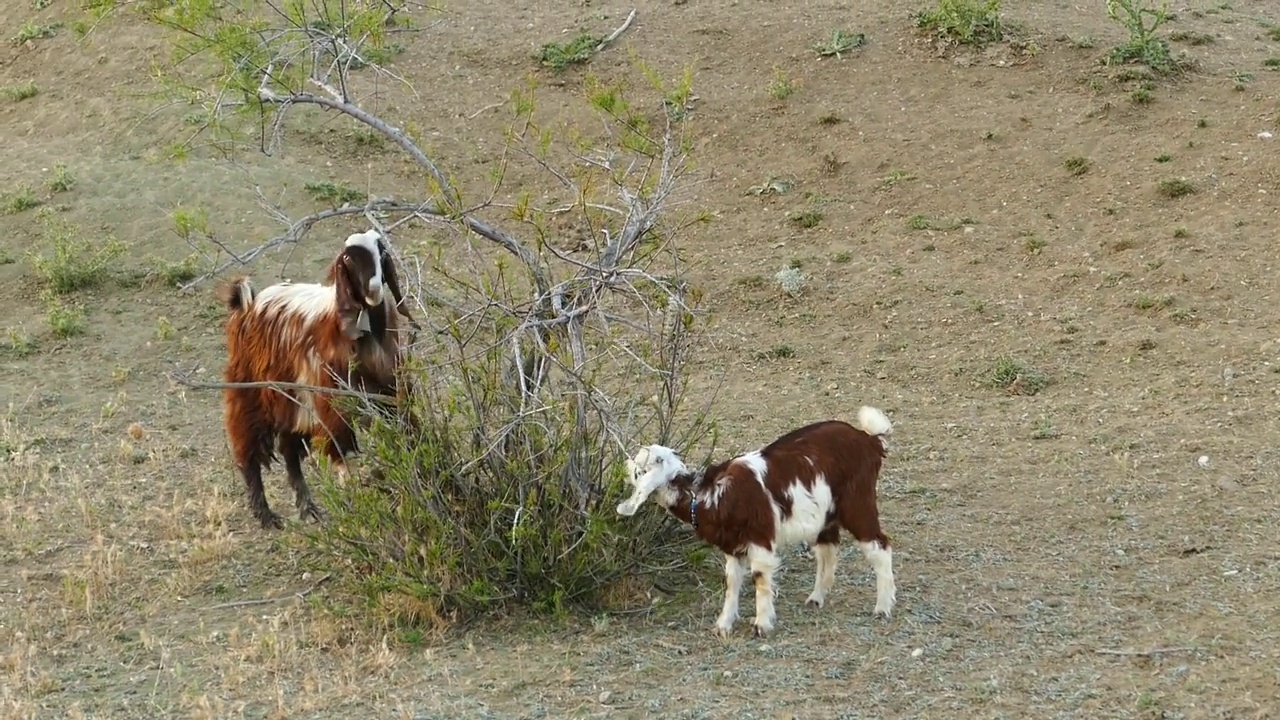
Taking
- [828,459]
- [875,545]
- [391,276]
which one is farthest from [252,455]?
[875,545]

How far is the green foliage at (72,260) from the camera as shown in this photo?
1180 centimetres

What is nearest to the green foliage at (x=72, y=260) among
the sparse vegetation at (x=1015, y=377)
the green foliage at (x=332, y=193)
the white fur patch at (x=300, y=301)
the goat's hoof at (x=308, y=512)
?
the green foliage at (x=332, y=193)

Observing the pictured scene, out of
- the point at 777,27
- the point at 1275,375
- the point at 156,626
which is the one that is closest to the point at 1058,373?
the point at 1275,375

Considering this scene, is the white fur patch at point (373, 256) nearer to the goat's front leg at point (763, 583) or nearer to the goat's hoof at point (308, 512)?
the goat's hoof at point (308, 512)

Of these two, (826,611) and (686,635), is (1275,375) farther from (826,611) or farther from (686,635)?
(686,635)

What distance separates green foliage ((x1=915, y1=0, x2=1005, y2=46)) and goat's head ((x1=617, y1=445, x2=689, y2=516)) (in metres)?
9.18

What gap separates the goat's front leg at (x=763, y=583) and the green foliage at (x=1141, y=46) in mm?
8693

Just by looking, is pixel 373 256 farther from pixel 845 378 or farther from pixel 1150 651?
pixel 845 378

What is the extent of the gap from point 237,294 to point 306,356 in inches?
34.8

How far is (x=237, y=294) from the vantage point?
827 cm

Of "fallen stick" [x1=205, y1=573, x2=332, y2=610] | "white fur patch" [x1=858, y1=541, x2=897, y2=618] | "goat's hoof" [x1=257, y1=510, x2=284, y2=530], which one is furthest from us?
"goat's hoof" [x1=257, y1=510, x2=284, y2=530]

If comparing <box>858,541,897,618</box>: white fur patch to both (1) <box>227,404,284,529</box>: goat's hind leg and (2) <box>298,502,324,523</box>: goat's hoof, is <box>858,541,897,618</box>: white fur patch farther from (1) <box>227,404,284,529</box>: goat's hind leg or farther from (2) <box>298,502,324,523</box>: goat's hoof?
(1) <box>227,404,284,529</box>: goat's hind leg

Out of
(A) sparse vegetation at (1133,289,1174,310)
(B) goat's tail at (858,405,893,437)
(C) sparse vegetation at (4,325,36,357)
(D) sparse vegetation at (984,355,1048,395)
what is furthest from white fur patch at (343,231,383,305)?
(A) sparse vegetation at (1133,289,1174,310)

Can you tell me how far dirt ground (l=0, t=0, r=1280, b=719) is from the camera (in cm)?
582
